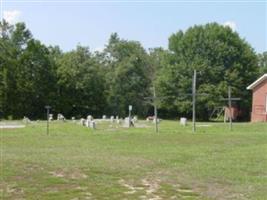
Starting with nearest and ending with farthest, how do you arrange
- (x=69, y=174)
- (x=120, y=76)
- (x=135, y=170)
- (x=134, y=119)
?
(x=69, y=174)
(x=135, y=170)
(x=134, y=119)
(x=120, y=76)

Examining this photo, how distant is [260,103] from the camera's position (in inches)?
2052

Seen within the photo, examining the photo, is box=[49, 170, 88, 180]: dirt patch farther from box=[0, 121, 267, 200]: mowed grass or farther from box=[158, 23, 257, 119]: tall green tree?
box=[158, 23, 257, 119]: tall green tree

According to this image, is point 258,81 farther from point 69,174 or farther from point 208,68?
point 69,174

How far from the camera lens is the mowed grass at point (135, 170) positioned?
12.5 meters

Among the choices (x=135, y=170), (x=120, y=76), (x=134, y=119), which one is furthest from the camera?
(x=120, y=76)

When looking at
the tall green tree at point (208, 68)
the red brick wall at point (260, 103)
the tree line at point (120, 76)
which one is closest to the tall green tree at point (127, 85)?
the tree line at point (120, 76)

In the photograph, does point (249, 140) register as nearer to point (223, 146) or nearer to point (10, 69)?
point (223, 146)

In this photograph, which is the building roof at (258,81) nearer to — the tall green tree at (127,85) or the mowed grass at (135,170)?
the mowed grass at (135,170)

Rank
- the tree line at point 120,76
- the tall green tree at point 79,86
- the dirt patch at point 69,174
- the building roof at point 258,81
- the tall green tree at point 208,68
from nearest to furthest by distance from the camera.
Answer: the dirt patch at point 69,174 < the building roof at point 258,81 < the tall green tree at point 208,68 < the tree line at point 120,76 < the tall green tree at point 79,86

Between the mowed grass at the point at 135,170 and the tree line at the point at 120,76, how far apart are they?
41.4 meters

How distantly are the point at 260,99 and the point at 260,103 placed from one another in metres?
0.39

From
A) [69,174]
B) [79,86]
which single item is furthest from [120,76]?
[69,174]

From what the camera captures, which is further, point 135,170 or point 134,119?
point 134,119

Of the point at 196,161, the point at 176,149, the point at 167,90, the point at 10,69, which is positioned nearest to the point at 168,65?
the point at 167,90
